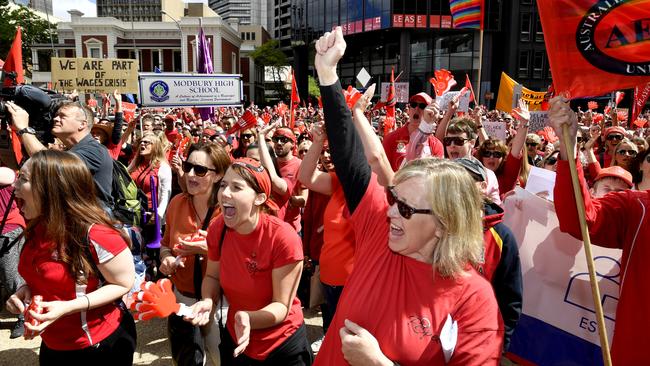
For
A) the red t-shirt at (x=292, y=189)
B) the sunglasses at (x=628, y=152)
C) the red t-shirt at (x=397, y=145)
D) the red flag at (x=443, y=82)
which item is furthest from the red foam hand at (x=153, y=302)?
the sunglasses at (x=628, y=152)

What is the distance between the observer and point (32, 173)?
219cm

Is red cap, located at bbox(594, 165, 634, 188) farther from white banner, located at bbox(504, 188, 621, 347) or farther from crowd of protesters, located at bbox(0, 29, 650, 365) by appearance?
white banner, located at bbox(504, 188, 621, 347)

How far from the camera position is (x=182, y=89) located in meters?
7.22

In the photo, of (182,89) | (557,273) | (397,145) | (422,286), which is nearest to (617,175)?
(557,273)

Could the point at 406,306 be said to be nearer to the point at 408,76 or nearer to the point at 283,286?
the point at 283,286

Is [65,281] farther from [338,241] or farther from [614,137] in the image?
[614,137]

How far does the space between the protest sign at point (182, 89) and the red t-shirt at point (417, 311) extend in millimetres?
6226

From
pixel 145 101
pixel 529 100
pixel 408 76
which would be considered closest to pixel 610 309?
pixel 145 101

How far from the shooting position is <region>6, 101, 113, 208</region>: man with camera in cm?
323

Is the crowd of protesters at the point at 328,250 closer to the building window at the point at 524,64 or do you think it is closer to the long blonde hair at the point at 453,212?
the long blonde hair at the point at 453,212

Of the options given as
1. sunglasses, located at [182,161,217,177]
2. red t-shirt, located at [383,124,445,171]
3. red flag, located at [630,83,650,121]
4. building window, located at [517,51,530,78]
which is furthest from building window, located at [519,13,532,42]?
sunglasses, located at [182,161,217,177]

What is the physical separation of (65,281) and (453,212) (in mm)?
1750

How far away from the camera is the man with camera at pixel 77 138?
3227 millimetres

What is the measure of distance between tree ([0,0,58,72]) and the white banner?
48.9 m
